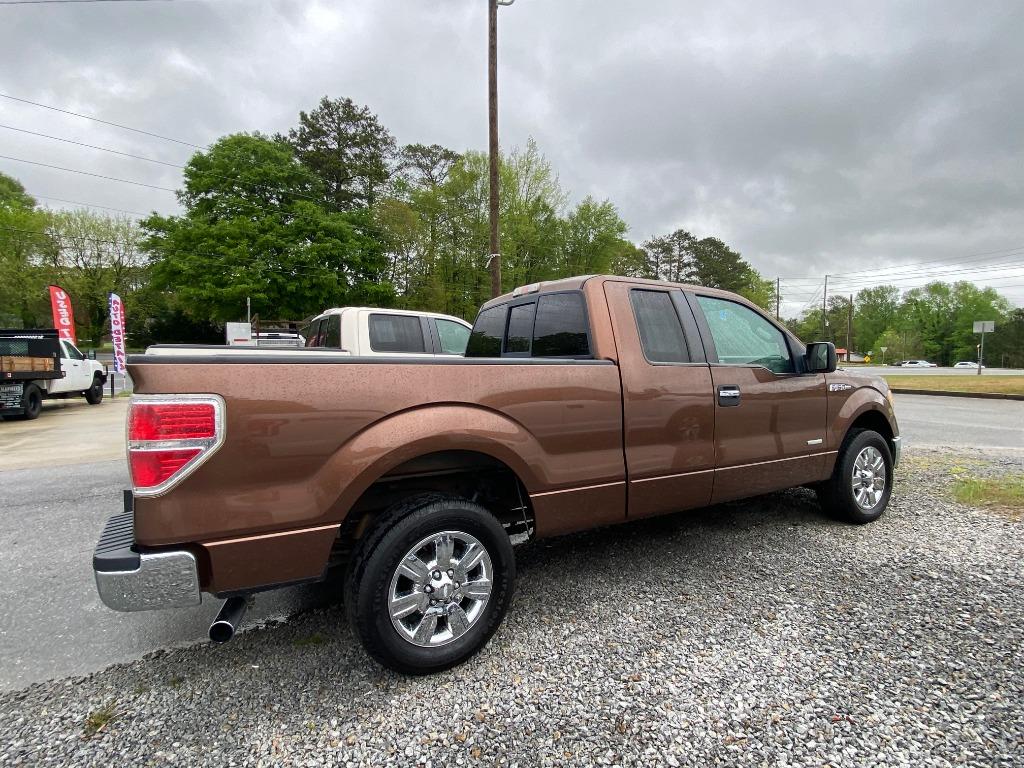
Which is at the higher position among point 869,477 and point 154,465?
point 154,465

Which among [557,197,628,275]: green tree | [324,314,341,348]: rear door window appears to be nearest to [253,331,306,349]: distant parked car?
[324,314,341,348]: rear door window

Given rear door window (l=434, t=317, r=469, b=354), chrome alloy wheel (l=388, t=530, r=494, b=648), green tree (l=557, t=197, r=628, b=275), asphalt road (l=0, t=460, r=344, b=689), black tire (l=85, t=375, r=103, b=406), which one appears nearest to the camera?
chrome alloy wheel (l=388, t=530, r=494, b=648)

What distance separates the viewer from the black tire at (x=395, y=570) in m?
2.14

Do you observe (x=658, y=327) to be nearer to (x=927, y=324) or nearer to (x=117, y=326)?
(x=117, y=326)

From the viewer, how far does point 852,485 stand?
4090 mm

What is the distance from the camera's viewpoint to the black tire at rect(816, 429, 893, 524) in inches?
159

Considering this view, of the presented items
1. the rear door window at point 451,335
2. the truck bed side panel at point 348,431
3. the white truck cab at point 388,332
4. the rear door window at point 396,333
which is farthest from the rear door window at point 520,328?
the rear door window at point 451,335

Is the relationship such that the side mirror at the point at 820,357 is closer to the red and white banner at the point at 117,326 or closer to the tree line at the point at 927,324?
the red and white banner at the point at 117,326

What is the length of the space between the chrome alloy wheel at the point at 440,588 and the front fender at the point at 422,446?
0.38 meters

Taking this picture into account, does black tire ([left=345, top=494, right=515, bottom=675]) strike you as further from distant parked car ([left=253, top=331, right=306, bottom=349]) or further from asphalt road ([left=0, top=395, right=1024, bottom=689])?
distant parked car ([left=253, top=331, right=306, bottom=349])

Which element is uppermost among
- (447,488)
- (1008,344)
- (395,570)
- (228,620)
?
(1008,344)

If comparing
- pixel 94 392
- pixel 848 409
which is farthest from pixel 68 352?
pixel 848 409

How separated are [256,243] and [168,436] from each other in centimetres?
3132

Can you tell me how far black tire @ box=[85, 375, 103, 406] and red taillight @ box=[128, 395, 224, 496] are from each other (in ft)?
54.5
